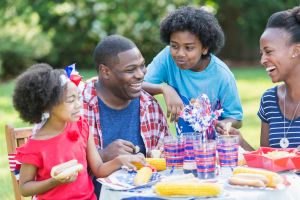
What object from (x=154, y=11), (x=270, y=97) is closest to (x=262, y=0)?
(x=154, y=11)

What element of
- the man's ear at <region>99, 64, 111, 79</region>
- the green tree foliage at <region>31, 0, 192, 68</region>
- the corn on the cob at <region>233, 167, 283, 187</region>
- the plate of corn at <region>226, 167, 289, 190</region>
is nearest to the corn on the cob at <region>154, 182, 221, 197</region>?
the plate of corn at <region>226, 167, 289, 190</region>

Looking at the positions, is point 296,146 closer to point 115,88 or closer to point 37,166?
point 115,88

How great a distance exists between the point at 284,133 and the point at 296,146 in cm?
13

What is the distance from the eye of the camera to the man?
15.1ft

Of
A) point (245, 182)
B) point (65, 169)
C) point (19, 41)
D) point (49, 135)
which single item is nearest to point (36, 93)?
point (49, 135)

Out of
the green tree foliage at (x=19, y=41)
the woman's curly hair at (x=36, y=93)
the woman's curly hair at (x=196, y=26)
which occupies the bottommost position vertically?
the woman's curly hair at (x=36, y=93)

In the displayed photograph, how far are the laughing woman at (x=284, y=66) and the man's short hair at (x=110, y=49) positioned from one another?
3.10ft

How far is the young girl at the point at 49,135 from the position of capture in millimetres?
3891

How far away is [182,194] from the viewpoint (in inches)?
135

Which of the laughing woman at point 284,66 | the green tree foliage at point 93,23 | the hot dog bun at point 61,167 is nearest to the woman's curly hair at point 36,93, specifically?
the hot dog bun at point 61,167

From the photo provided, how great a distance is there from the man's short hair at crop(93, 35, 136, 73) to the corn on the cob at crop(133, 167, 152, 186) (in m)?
Answer: 1.06

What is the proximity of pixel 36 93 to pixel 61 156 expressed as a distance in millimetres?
401

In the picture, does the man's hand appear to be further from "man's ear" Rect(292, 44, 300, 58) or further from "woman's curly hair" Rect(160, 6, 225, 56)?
"man's ear" Rect(292, 44, 300, 58)

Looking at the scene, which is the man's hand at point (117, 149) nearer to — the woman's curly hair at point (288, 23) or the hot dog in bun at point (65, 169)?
the hot dog in bun at point (65, 169)
